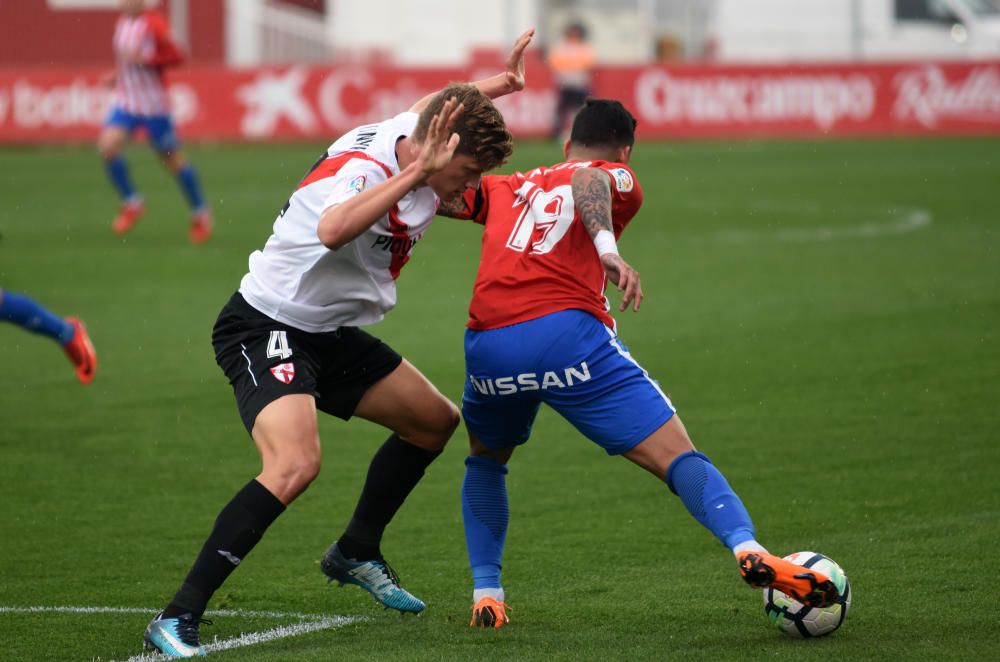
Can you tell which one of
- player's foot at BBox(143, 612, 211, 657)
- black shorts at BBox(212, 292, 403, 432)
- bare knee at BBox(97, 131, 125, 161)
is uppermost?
black shorts at BBox(212, 292, 403, 432)

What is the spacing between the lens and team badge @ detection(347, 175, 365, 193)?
461cm

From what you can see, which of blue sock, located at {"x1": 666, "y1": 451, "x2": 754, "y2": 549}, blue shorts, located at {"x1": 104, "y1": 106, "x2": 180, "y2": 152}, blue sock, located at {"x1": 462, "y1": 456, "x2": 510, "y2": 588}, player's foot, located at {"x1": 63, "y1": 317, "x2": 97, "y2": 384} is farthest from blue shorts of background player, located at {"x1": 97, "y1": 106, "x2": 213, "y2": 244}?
blue sock, located at {"x1": 666, "y1": 451, "x2": 754, "y2": 549}

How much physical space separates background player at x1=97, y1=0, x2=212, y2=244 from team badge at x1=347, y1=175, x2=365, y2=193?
12199mm

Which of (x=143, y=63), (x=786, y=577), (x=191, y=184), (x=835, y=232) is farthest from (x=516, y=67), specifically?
(x=143, y=63)

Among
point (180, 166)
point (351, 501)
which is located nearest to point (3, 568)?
point (351, 501)

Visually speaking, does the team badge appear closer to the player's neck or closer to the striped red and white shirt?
the player's neck

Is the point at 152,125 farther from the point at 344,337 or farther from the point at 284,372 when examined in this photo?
the point at 284,372

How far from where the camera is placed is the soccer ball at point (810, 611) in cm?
470

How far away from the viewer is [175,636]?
459 centimetres

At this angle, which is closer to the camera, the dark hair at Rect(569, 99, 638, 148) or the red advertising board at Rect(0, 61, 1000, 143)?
the dark hair at Rect(569, 99, 638, 148)

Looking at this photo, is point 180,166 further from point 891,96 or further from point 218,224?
point 891,96

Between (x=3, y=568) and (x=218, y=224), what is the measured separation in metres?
12.9

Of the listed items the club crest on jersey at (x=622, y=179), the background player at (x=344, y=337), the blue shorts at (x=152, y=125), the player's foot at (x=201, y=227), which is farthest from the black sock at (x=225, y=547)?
the blue shorts at (x=152, y=125)

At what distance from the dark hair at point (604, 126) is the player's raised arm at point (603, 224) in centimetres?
26
